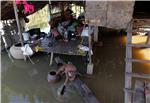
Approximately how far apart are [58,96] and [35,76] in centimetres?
117

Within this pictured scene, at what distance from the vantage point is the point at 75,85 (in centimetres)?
546

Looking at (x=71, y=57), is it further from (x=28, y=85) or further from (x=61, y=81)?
(x=28, y=85)

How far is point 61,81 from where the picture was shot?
5855 millimetres

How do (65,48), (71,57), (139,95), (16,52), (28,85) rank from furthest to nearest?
(71,57)
(16,52)
(65,48)
(28,85)
(139,95)

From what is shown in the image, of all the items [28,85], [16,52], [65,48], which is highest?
[65,48]

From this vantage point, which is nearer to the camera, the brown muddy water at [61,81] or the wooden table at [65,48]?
the brown muddy water at [61,81]

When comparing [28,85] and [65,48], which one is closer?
[28,85]

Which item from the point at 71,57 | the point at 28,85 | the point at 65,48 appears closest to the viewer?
the point at 28,85

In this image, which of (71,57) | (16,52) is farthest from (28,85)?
(71,57)

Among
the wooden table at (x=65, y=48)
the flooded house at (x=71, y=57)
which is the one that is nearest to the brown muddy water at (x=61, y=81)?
the flooded house at (x=71, y=57)

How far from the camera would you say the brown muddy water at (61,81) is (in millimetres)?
5340

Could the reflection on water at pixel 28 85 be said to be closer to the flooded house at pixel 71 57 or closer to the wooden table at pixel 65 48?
the flooded house at pixel 71 57

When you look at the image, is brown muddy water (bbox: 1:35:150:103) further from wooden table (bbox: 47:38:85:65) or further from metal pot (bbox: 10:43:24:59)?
wooden table (bbox: 47:38:85:65)

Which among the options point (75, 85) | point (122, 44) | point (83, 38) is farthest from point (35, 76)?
point (122, 44)
